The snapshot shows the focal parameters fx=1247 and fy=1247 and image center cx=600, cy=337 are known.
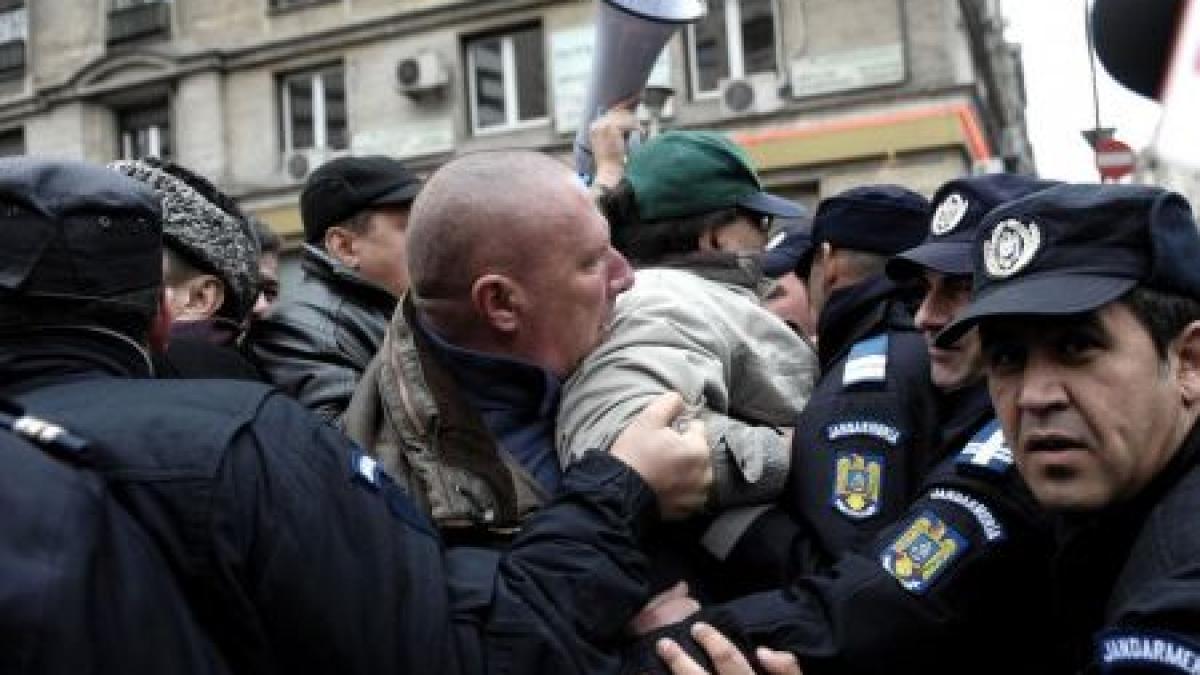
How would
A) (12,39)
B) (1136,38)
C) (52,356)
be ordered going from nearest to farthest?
(52,356), (1136,38), (12,39)

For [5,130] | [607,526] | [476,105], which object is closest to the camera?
[607,526]

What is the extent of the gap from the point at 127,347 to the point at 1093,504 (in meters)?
1.31

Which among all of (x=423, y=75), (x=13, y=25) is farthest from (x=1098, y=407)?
(x=13, y=25)

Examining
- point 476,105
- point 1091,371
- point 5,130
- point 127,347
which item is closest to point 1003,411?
point 1091,371

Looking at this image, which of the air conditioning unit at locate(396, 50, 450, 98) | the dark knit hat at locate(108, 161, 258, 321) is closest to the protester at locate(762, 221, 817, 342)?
the dark knit hat at locate(108, 161, 258, 321)

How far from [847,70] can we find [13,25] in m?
13.6

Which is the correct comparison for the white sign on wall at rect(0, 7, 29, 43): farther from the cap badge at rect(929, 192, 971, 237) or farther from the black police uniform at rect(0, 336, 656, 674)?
the black police uniform at rect(0, 336, 656, 674)

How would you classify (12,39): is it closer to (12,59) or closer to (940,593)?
(12,59)

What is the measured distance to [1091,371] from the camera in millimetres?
1721

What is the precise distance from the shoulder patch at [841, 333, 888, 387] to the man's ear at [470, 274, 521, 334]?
22.8 inches

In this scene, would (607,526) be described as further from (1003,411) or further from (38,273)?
(38,273)

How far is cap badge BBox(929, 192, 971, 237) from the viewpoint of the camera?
7.73ft

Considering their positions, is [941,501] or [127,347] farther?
[941,501]

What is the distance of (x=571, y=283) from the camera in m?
1.92
